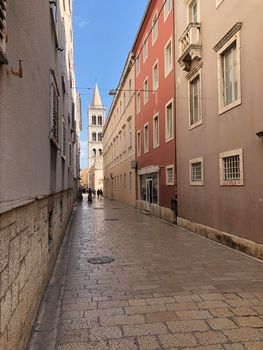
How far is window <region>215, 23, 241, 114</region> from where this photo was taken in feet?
30.4

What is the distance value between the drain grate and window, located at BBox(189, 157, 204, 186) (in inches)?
196

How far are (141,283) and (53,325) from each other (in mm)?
2212

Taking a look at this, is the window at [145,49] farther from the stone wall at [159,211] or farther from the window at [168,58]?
the stone wall at [159,211]

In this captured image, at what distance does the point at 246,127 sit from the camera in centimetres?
880

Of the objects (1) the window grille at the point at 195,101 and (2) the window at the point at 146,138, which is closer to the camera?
(1) the window grille at the point at 195,101

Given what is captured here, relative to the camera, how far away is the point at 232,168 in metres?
9.73

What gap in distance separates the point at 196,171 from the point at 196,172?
0.13 ft

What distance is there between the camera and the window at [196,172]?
12.1m

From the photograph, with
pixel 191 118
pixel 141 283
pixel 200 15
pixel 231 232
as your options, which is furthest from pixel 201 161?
pixel 141 283

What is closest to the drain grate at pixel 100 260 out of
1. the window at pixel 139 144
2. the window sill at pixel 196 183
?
the window sill at pixel 196 183

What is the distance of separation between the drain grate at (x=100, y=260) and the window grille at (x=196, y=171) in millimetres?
5306

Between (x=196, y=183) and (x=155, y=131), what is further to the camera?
(x=155, y=131)

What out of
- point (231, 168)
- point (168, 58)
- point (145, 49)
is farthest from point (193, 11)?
point (145, 49)

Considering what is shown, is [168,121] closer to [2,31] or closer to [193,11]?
[193,11]
